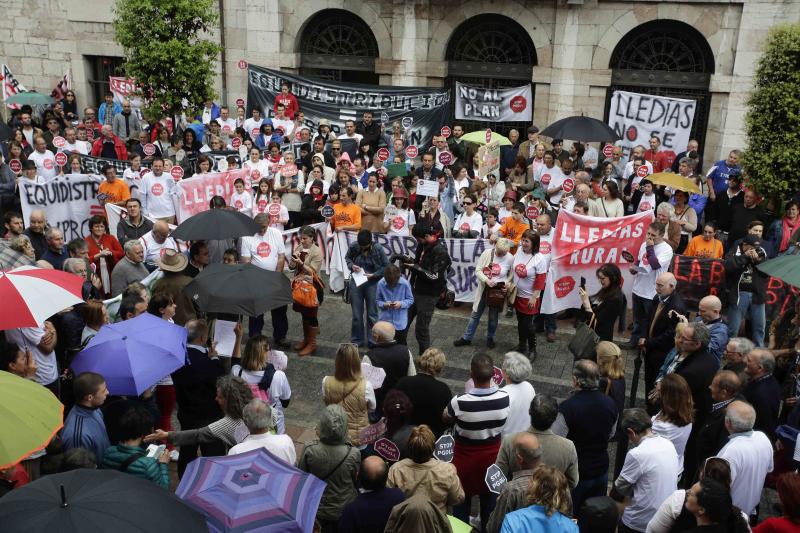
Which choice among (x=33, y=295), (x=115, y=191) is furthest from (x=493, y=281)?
(x=115, y=191)

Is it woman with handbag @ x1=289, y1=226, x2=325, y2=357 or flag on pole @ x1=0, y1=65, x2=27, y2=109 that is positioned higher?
flag on pole @ x1=0, y1=65, x2=27, y2=109

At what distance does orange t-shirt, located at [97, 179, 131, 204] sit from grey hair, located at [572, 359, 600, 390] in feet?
28.5

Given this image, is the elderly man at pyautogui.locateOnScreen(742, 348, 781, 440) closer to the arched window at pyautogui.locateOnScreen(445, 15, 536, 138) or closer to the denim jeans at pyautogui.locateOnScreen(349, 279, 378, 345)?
the denim jeans at pyautogui.locateOnScreen(349, 279, 378, 345)

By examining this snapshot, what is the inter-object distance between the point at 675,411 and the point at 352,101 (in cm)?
1298

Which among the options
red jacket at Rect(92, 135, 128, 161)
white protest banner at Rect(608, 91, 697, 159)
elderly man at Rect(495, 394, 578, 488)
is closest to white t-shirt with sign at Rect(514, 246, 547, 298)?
elderly man at Rect(495, 394, 578, 488)

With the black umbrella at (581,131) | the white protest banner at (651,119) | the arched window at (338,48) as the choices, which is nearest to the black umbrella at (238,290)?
the black umbrella at (581,131)

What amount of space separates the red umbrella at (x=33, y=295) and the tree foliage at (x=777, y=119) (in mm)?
9829

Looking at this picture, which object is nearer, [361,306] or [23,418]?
[23,418]

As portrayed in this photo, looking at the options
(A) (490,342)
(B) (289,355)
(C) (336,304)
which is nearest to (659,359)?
(A) (490,342)

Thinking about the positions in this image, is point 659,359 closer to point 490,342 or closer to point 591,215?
point 490,342

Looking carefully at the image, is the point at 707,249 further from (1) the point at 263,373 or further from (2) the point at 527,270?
(1) the point at 263,373

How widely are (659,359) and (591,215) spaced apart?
3.87 meters

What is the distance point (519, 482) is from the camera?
5113 millimetres

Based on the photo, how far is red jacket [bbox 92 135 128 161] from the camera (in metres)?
16.0
